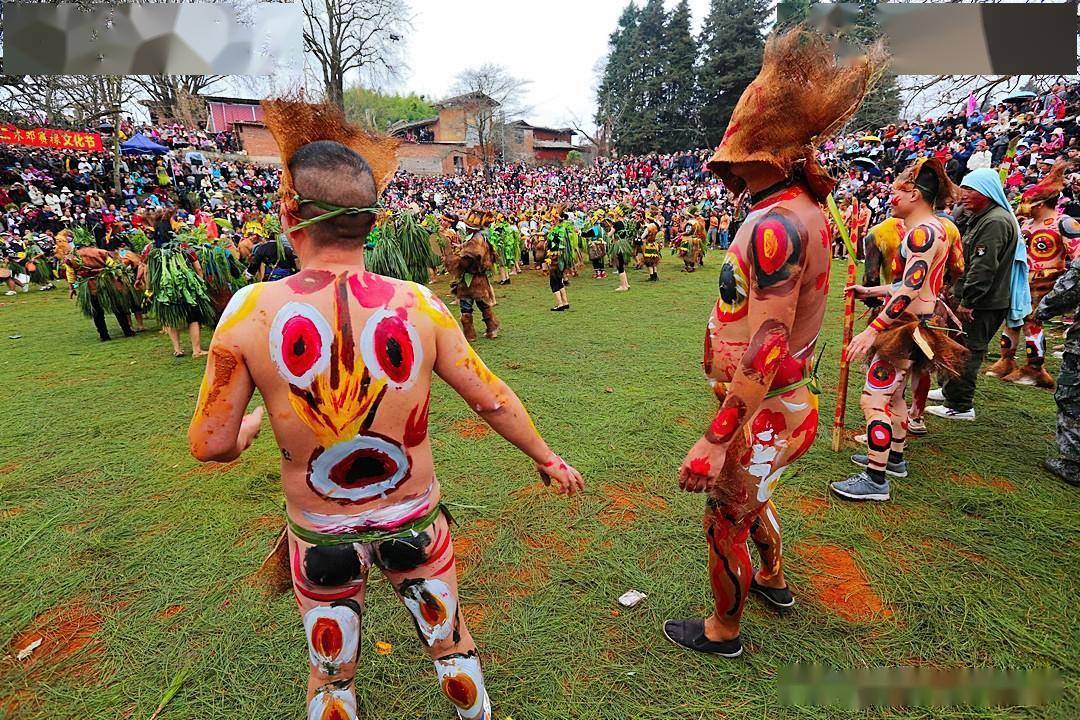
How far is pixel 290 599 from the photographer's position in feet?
9.68

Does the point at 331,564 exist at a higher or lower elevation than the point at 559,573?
higher

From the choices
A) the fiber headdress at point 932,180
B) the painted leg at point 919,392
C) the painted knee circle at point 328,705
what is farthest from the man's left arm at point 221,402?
the painted leg at point 919,392

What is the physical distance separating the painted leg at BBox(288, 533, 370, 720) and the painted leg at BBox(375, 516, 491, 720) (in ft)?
0.33

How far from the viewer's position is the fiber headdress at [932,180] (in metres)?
3.31

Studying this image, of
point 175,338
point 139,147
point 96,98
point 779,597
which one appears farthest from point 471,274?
point 96,98

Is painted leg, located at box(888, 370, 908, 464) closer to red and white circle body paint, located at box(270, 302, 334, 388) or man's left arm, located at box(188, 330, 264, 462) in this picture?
red and white circle body paint, located at box(270, 302, 334, 388)

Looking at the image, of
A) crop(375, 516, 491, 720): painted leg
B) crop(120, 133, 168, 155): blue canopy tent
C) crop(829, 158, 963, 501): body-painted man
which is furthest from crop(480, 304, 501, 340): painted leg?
crop(120, 133, 168, 155): blue canopy tent

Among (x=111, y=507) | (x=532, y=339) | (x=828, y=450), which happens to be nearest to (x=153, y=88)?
(x=532, y=339)

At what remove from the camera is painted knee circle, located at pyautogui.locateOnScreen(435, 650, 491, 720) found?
1.81 meters

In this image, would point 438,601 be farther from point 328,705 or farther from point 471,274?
point 471,274

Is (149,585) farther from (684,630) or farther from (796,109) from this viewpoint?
(796,109)

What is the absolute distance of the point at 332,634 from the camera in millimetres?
1670

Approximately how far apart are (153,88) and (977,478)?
4596 cm

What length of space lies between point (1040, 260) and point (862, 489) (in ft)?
14.8
